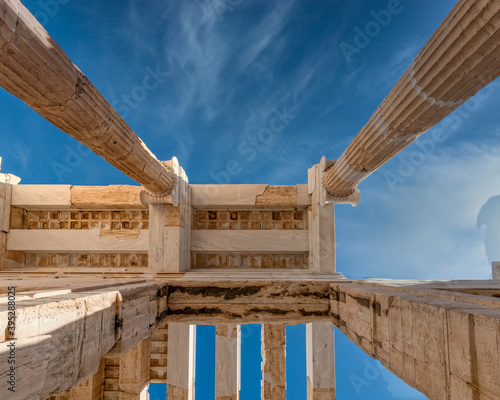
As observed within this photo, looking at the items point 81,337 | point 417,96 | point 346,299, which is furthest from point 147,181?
point 417,96

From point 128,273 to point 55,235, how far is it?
2.78 m

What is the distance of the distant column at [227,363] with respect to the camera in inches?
276

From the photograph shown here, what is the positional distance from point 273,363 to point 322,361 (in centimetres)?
128

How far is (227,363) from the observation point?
7.14 meters

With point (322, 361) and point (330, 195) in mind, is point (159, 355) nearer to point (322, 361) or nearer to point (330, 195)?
point (322, 361)

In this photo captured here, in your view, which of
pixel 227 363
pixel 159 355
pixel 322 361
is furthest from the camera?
pixel 159 355

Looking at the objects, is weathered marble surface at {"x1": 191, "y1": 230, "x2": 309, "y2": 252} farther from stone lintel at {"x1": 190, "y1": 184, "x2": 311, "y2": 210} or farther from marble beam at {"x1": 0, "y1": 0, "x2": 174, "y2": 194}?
marble beam at {"x1": 0, "y1": 0, "x2": 174, "y2": 194}

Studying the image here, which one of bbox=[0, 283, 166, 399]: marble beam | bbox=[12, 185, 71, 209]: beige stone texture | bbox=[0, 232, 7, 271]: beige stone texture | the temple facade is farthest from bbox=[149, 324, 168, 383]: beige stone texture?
bbox=[0, 283, 166, 399]: marble beam

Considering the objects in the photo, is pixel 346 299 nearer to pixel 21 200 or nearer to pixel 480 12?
pixel 480 12

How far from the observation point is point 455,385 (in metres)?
1.85

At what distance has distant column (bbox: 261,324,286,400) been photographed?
7230 millimetres

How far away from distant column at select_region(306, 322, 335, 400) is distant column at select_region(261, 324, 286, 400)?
2.36 feet

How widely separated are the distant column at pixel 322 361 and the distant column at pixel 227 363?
6.21 ft

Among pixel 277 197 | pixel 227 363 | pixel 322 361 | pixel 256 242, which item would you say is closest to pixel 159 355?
pixel 227 363
